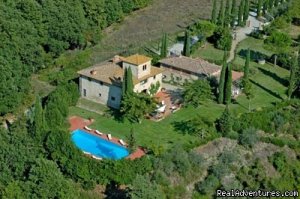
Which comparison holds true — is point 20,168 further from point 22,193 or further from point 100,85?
point 100,85

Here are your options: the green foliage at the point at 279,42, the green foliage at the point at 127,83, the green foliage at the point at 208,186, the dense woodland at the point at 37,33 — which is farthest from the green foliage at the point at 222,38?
the green foliage at the point at 208,186

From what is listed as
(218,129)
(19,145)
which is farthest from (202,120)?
(19,145)

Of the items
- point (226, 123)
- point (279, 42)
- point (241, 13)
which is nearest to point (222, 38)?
point (279, 42)

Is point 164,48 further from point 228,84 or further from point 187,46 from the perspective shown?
point 228,84

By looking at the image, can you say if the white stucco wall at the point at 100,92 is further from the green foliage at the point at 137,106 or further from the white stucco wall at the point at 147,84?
the green foliage at the point at 137,106

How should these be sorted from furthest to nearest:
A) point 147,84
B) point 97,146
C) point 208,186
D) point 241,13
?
point 241,13, point 147,84, point 97,146, point 208,186

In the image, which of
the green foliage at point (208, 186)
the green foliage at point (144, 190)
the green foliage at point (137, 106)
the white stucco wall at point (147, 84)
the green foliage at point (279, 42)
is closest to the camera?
the green foliage at point (144, 190)
